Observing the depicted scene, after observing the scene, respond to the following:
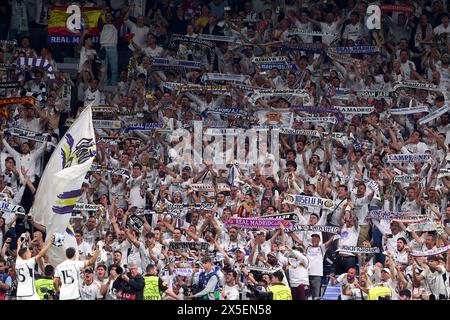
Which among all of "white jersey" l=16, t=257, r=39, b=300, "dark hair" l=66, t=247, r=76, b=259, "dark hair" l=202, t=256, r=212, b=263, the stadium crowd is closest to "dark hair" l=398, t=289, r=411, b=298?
the stadium crowd

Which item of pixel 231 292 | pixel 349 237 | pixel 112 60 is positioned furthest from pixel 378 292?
pixel 112 60

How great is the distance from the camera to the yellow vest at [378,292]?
27.2 m

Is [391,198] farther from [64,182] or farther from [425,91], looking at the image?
[64,182]

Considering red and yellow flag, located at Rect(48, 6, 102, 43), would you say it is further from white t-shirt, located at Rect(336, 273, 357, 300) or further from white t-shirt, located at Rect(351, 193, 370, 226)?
white t-shirt, located at Rect(336, 273, 357, 300)

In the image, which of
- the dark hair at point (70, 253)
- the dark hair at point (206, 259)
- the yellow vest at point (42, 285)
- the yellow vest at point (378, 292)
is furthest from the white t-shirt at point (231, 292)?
the yellow vest at point (42, 285)

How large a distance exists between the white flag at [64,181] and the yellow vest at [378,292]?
4.53 m

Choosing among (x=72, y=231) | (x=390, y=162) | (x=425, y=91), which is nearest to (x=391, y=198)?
(x=390, y=162)

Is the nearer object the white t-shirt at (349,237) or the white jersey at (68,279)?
the white jersey at (68,279)

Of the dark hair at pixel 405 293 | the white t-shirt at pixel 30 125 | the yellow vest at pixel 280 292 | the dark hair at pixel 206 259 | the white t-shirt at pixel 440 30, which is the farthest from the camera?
the white t-shirt at pixel 440 30

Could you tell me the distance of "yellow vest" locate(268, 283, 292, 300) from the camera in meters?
27.1

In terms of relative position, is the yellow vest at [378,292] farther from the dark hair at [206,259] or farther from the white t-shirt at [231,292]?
the dark hair at [206,259]

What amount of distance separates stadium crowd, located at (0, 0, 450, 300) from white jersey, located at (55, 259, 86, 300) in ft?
0.07

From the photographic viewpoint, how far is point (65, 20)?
1287 inches

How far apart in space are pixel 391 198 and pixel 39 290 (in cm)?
598
